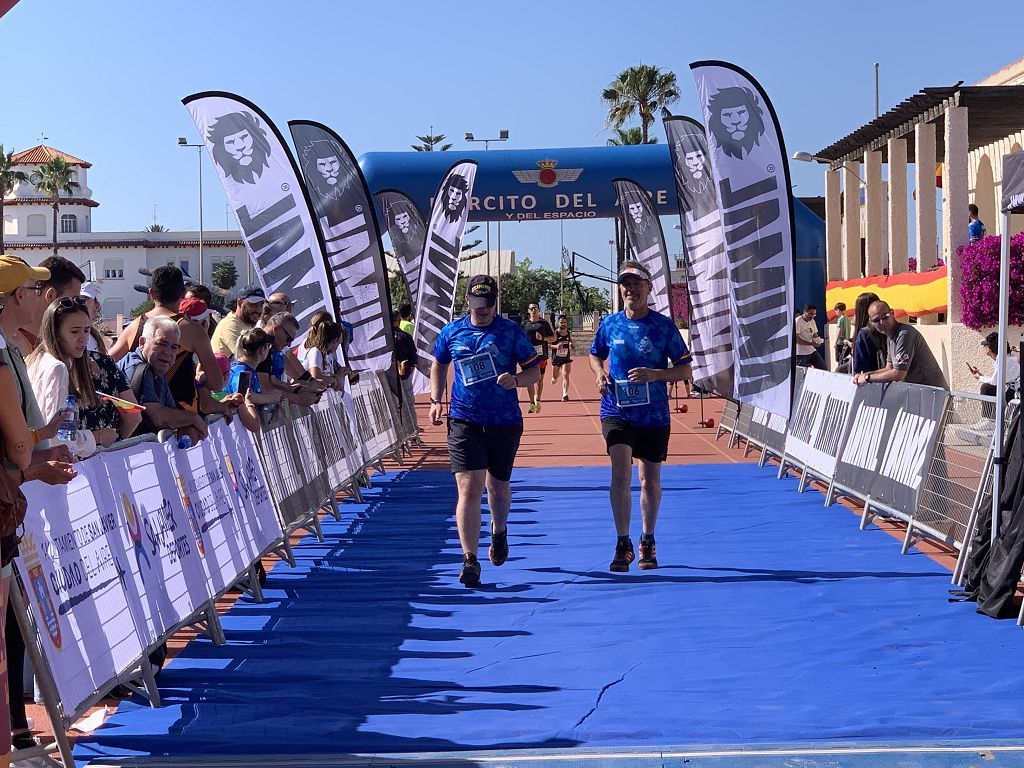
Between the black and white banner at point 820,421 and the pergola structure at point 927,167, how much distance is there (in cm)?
766

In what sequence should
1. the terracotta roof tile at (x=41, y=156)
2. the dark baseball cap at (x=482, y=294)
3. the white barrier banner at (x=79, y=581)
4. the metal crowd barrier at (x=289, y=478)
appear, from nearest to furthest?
the metal crowd barrier at (x=289, y=478) < the white barrier banner at (x=79, y=581) < the dark baseball cap at (x=482, y=294) < the terracotta roof tile at (x=41, y=156)

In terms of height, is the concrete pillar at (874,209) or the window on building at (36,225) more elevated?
the window on building at (36,225)

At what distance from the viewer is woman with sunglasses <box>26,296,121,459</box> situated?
584cm

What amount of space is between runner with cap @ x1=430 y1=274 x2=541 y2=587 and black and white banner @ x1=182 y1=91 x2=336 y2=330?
189 inches

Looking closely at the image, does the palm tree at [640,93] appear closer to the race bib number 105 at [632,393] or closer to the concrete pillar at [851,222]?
the concrete pillar at [851,222]

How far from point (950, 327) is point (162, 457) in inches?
655

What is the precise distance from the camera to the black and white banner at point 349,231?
634 inches

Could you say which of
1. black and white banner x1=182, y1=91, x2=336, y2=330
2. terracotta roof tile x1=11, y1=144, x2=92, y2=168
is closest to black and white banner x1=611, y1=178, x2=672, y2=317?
black and white banner x1=182, y1=91, x2=336, y2=330

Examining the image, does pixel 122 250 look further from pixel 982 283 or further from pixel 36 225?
Answer: pixel 982 283

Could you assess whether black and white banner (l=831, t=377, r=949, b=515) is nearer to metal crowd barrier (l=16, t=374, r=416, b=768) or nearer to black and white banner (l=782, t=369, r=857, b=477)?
black and white banner (l=782, t=369, r=857, b=477)

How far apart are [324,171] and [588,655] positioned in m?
10.4

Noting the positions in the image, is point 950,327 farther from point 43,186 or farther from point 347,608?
point 43,186

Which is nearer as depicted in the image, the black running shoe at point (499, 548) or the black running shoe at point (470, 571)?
the black running shoe at point (470, 571)

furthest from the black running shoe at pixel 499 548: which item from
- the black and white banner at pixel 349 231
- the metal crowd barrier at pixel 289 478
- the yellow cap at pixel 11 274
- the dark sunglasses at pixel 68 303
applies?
the black and white banner at pixel 349 231
